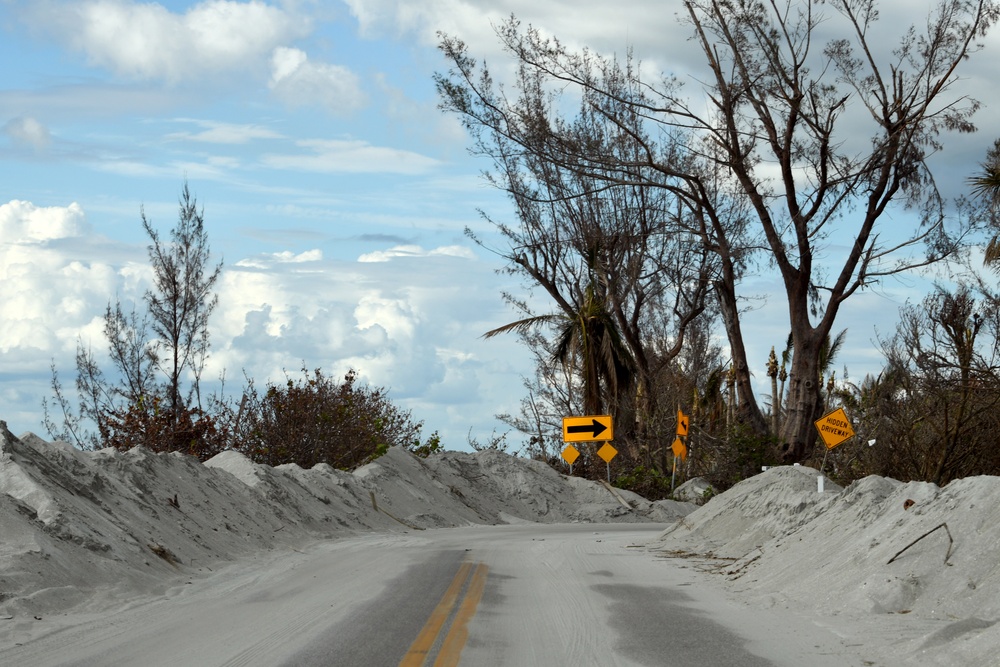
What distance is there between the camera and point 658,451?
40188mm

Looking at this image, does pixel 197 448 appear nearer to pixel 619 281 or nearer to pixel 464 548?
pixel 464 548

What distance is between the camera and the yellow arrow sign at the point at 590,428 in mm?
36125

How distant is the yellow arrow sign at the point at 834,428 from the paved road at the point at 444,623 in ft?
19.6

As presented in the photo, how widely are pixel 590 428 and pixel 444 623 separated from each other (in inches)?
1073

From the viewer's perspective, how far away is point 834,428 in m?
20.0

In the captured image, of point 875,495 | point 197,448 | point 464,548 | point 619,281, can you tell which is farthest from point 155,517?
point 619,281

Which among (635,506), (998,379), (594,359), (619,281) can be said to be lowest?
(635,506)

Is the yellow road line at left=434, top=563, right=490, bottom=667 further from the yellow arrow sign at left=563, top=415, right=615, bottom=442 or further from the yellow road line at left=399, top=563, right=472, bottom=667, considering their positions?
the yellow arrow sign at left=563, top=415, right=615, bottom=442

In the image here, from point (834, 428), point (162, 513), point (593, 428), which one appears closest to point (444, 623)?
point (162, 513)

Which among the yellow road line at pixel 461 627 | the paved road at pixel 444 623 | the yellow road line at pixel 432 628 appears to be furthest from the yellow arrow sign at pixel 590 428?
the yellow road line at pixel 432 628

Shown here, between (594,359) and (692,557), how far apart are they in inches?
902

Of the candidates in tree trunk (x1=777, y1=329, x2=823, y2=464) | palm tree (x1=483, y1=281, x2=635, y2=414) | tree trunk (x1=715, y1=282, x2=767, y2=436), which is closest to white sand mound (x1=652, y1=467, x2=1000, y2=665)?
tree trunk (x1=777, y1=329, x2=823, y2=464)

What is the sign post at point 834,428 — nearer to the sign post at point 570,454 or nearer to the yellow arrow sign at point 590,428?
the yellow arrow sign at point 590,428

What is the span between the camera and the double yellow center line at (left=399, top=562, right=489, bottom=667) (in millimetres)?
7734
